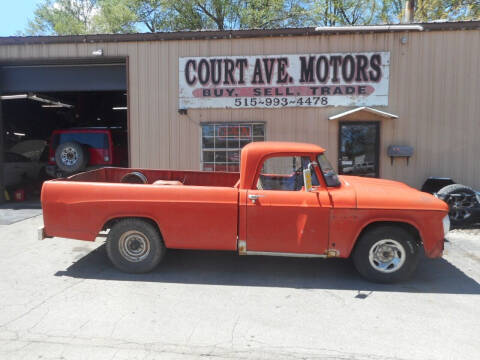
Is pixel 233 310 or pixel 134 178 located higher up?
pixel 134 178

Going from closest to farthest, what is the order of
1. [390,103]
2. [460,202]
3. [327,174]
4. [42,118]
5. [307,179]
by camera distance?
[307,179] → [327,174] → [460,202] → [390,103] → [42,118]

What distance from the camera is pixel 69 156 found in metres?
10.3

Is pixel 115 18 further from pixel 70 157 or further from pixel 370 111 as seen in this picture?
pixel 370 111

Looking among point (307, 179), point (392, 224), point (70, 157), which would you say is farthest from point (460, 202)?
point (70, 157)

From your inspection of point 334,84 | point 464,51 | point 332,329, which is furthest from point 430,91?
point 332,329

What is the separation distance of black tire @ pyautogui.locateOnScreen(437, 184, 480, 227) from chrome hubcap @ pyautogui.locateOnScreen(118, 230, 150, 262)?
5645 millimetres

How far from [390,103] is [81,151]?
27.4ft

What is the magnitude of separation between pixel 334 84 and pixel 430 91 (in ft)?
7.22

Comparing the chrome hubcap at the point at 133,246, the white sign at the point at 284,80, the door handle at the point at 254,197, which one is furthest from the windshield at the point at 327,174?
the white sign at the point at 284,80

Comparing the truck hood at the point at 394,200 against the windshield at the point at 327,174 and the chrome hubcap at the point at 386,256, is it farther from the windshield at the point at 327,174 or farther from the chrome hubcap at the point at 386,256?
the chrome hubcap at the point at 386,256

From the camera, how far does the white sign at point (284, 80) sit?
8.42 metres

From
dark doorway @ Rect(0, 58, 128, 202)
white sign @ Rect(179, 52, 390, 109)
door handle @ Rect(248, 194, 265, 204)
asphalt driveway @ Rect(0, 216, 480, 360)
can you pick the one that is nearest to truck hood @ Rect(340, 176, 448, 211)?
asphalt driveway @ Rect(0, 216, 480, 360)

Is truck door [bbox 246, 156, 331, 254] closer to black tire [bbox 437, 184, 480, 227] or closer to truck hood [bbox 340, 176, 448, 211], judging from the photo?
truck hood [bbox 340, 176, 448, 211]

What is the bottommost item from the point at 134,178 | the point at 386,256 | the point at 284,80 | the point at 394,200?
the point at 386,256
